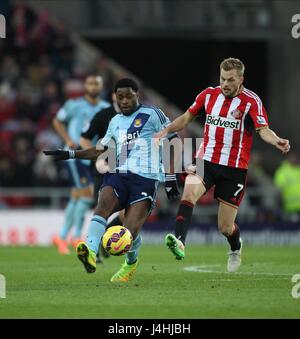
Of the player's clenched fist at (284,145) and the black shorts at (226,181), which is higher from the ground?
the player's clenched fist at (284,145)

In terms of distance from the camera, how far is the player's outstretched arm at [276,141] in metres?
10.3

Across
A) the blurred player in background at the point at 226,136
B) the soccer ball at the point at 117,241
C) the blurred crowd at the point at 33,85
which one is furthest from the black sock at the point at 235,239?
the blurred crowd at the point at 33,85

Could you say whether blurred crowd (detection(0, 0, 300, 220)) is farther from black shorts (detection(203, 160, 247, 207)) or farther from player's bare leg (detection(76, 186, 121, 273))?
player's bare leg (detection(76, 186, 121, 273))

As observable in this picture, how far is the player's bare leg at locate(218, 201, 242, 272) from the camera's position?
11.4m

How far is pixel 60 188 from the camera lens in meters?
22.5

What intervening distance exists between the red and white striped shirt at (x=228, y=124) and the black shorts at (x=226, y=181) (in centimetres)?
6

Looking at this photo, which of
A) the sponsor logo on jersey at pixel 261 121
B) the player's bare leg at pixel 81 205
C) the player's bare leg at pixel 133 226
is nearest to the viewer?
the player's bare leg at pixel 133 226

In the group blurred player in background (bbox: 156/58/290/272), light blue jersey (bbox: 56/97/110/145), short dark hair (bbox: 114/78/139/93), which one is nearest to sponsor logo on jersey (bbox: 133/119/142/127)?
short dark hair (bbox: 114/78/139/93)

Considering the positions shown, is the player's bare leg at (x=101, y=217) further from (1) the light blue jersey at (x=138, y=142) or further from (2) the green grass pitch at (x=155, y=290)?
(2) the green grass pitch at (x=155, y=290)

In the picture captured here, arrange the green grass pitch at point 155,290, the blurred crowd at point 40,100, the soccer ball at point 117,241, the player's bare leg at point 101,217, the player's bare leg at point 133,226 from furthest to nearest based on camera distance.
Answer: the blurred crowd at point 40,100 → the player's bare leg at point 133,226 → the player's bare leg at point 101,217 → the soccer ball at point 117,241 → the green grass pitch at point 155,290

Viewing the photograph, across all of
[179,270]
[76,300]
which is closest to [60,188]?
[179,270]

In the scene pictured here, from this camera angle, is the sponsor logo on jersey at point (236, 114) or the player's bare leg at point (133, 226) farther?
the sponsor logo on jersey at point (236, 114)

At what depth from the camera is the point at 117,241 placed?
9.87 metres

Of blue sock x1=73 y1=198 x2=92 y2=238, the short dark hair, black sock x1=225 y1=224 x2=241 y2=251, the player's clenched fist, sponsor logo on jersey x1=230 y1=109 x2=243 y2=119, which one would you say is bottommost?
blue sock x1=73 y1=198 x2=92 y2=238
